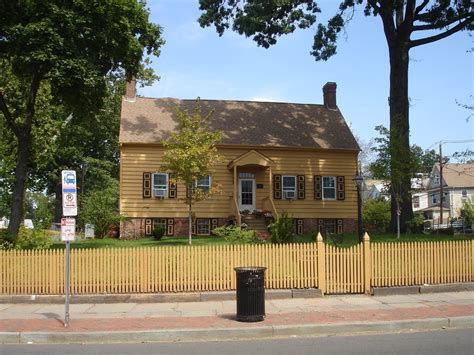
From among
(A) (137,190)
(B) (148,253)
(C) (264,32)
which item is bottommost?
(B) (148,253)

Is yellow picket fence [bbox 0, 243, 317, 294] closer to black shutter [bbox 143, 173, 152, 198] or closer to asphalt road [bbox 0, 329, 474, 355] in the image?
asphalt road [bbox 0, 329, 474, 355]

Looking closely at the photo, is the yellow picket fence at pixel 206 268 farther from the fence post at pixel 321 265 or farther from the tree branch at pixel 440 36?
the tree branch at pixel 440 36

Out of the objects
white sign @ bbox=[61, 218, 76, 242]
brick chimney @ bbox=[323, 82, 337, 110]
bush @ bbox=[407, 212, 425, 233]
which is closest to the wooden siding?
brick chimney @ bbox=[323, 82, 337, 110]

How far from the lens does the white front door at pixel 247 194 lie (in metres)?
29.5

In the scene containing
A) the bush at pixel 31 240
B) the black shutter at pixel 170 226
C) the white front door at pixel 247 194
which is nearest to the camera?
the bush at pixel 31 240

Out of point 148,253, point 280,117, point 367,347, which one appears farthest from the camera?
point 280,117

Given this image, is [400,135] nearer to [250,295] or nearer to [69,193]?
[250,295]

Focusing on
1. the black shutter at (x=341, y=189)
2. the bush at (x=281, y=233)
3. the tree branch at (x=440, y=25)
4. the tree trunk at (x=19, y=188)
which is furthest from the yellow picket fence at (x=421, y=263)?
the black shutter at (x=341, y=189)

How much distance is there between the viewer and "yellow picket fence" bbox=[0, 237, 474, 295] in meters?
12.8

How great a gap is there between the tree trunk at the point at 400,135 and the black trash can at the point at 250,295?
14.2 m

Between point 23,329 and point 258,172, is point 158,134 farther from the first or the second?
point 23,329

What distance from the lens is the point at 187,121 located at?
23.1 m

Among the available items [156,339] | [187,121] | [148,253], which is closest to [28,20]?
[187,121]

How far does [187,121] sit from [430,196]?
2563 inches
